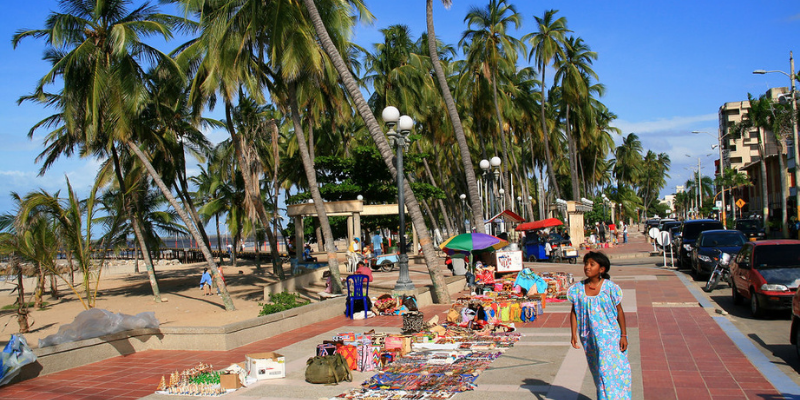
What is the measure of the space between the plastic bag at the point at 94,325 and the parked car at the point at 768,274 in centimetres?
1138

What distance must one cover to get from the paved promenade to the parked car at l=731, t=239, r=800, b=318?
35.6 inches

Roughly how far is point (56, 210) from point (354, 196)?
21.2 m

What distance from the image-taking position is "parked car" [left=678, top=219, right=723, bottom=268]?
22.6m

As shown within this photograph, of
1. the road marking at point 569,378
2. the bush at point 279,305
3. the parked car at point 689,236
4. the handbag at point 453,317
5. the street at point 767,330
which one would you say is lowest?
the street at point 767,330

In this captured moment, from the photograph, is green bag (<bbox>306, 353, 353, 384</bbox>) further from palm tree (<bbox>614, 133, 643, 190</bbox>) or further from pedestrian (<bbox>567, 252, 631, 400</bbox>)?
palm tree (<bbox>614, 133, 643, 190</bbox>)

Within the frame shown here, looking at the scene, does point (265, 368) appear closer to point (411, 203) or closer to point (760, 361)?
point (760, 361)

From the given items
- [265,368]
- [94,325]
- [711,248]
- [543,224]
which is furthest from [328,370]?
[543,224]

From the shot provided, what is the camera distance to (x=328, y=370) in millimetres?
7582

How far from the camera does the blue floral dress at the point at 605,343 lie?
5.32m

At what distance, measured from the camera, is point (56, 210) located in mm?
15000

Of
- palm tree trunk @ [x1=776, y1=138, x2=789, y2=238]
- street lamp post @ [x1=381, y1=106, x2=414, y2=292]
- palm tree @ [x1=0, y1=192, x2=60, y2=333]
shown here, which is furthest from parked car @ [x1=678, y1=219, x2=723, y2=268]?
palm tree @ [x1=0, y1=192, x2=60, y2=333]

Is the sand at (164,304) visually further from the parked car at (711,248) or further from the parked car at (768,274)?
the parked car at (711,248)

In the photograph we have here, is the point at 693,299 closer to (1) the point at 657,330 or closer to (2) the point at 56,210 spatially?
(1) the point at 657,330

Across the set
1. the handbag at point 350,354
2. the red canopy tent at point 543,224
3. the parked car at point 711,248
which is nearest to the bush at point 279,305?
the handbag at point 350,354
